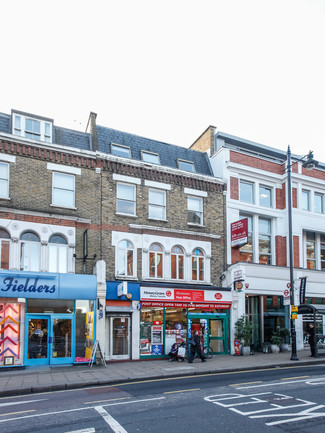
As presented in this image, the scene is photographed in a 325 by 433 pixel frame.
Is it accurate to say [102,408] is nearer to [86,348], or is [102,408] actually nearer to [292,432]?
[292,432]

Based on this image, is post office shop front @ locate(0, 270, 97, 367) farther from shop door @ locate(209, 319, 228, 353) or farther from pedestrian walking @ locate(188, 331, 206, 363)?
shop door @ locate(209, 319, 228, 353)

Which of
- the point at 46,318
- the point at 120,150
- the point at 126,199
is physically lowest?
the point at 46,318

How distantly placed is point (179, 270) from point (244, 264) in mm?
3576

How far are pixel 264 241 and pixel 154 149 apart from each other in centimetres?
871

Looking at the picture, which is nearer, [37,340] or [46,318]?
[37,340]

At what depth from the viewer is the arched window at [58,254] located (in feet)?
61.2

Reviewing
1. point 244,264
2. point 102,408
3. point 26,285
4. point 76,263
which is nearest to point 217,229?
point 244,264

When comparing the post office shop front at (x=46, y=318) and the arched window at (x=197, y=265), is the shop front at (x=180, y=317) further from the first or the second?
the post office shop front at (x=46, y=318)

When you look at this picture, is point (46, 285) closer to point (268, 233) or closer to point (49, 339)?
point (49, 339)

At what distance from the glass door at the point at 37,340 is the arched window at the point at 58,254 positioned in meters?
2.19

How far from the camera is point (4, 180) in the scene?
18344 mm

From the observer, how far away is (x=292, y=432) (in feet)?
24.6

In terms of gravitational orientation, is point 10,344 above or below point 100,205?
below

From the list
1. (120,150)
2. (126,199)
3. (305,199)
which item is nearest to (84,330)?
(126,199)
